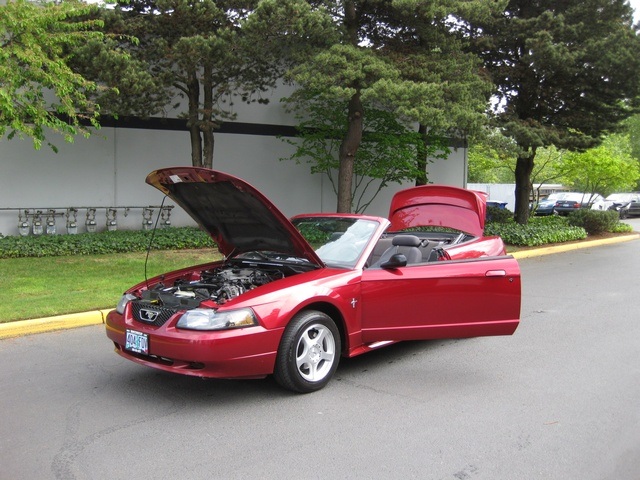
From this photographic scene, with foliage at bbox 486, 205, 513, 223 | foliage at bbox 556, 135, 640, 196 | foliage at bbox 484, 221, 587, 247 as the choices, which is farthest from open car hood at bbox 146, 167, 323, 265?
foliage at bbox 556, 135, 640, 196

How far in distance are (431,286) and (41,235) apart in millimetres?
11142

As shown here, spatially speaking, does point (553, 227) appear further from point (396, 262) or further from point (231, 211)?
point (231, 211)

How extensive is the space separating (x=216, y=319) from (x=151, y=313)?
2.17ft

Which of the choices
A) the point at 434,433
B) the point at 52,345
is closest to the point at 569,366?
the point at 434,433

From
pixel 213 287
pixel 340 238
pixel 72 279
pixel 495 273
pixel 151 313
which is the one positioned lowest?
pixel 72 279

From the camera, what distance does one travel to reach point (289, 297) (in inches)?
182

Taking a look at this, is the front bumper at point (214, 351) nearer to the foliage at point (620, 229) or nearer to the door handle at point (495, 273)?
the door handle at point (495, 273)

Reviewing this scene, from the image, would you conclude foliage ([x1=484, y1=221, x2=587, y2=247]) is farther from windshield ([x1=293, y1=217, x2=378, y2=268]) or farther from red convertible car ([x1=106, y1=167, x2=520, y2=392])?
windshield ([x1=293, y1=217, x2=378, y2=268])

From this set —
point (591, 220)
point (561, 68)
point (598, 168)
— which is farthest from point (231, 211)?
point (598, 168)

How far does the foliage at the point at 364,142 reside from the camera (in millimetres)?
17078

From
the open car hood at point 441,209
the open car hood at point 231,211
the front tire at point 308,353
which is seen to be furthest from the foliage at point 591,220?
the front tire at point 308,353

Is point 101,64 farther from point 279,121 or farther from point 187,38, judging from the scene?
point 279,121

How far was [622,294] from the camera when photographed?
31.9 feet

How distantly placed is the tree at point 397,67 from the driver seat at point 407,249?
692 cm
